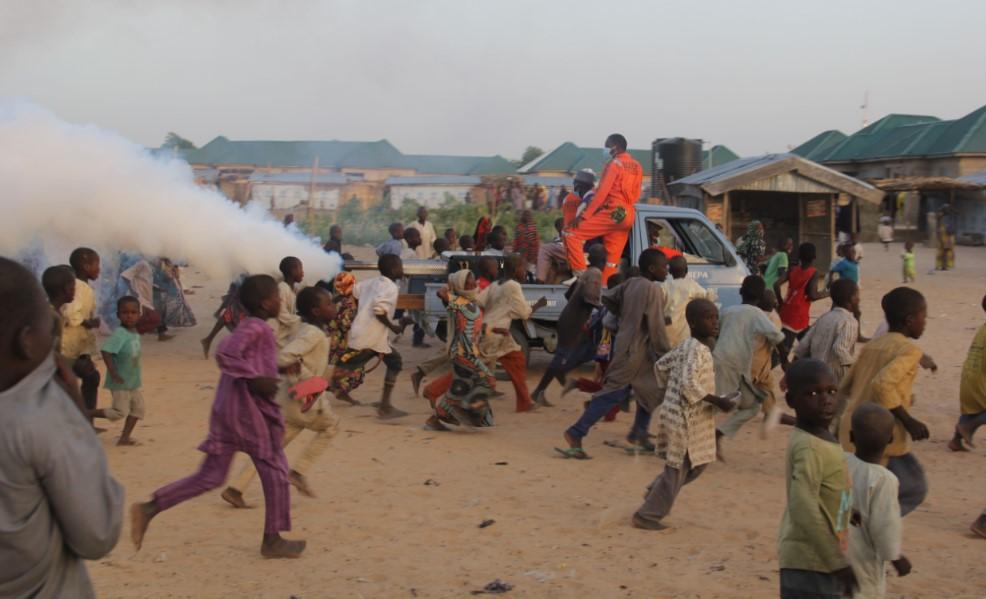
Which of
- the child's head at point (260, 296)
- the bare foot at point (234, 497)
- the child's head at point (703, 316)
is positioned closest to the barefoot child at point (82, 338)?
the bare foot at point (234, 497)

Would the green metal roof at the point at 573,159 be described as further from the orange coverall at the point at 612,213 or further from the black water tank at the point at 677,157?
the orange coverall at the point at 612,213

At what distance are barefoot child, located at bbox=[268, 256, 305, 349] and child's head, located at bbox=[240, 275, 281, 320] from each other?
247cm

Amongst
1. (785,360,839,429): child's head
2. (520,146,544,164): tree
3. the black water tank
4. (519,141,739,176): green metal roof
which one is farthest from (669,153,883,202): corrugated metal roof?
(520,146,544,164): tree

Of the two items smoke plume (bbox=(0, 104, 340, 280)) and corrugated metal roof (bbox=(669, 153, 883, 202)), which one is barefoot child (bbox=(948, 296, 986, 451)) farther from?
corrugated metal roof (bbox=(669, 153, 883, 202))

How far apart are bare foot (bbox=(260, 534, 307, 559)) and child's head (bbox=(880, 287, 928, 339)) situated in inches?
132

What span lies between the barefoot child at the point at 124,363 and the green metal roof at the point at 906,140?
33163mm

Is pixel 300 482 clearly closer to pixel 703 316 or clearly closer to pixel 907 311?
pixel 703 316

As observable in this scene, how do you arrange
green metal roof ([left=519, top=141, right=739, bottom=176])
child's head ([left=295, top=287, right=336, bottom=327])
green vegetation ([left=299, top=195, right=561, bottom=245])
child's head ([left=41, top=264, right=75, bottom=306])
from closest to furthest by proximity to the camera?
child's head ([left=295, top=287, right=336, bottom=327])
child's head ([left=41, top=264, right=75, bottom=306])
green vegetation ([left=299, top=195, right=561, bottom=245])
green metal roof ([left=519, top=141, right=739, bottom=176])

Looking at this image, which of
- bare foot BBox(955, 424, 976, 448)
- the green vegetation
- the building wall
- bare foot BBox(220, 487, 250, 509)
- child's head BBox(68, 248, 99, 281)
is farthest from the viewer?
the building wall

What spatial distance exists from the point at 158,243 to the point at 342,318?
3.00 metres

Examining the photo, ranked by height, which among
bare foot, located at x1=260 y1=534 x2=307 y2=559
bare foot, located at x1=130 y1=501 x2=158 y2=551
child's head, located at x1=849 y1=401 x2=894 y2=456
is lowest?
bare foot, located at x1=260 y1=534 x2=307 y2=559

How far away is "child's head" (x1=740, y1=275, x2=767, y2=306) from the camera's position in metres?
7.43

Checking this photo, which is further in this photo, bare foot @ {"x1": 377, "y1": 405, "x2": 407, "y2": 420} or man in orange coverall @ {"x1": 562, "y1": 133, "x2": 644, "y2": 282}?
man in orange coverall @ {"x1": 562, "y1": 133, "x2": 644, "y2": 282}

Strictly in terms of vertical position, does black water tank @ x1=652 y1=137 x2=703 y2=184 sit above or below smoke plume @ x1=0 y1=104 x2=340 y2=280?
above
